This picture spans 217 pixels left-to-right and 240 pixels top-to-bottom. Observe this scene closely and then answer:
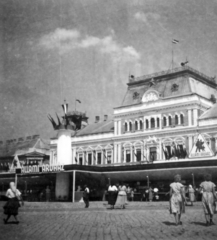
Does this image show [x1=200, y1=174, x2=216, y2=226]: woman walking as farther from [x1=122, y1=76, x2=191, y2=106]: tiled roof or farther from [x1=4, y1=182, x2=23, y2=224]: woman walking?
[x1=122, y1=76, x2=191, y2=106]: tiled roof

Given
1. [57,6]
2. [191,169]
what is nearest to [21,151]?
[191,169]

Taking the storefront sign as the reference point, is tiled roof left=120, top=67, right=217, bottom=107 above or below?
above

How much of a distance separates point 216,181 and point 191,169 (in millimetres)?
3470

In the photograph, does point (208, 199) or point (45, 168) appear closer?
point (208, 199)

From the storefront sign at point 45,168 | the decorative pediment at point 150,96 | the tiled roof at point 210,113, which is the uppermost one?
the decorative pediment at point 150,96

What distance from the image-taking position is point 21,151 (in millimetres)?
69188

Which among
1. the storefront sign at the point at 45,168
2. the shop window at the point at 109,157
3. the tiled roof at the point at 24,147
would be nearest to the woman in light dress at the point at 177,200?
the storefront sign at the point at 45,168

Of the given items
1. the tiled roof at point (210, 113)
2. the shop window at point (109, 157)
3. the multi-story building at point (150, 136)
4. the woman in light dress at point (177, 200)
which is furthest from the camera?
the shop window at point (109, 157)

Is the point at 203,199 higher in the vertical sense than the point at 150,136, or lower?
lower

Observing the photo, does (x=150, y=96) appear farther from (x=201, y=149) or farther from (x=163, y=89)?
(x=201, y=149)

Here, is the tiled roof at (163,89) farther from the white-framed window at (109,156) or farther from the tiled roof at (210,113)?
the white-framed window at (109,156)

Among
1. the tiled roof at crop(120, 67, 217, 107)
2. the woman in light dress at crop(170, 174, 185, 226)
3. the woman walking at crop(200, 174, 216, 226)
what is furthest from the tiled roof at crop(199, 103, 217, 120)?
the woman in light dress at crop(170, 174, 185, 226)

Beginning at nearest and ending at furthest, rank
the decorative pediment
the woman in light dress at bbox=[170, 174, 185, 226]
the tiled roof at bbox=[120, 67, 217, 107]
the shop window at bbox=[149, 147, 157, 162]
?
1. the woman in light dress at bbox=[170, 174, 185, 226]
2. the shop window at bbox=[149, 147, 157, 162]
3. the tiled roof at bbox=[120, 67, 217, 107]
4. the decorative pediment

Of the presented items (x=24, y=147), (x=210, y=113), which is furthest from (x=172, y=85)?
(x=24, y=147)
